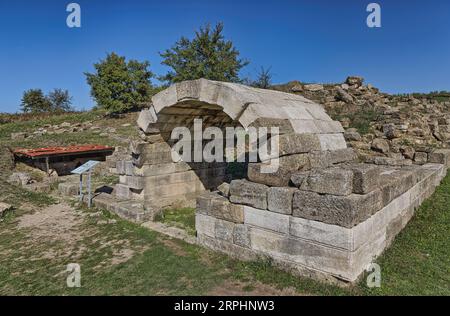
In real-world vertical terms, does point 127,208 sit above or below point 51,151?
below

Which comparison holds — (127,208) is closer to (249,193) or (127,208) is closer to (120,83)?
(249,193)

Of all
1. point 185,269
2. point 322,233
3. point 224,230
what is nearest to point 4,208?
point 185,269

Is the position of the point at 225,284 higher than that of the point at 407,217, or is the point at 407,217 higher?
the point at 407,217

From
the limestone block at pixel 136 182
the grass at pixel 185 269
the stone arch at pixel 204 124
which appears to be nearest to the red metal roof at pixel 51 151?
the stone arch at pixel 204 124

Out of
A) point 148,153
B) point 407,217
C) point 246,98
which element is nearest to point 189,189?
point 148,153

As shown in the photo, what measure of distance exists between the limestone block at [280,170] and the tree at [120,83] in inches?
990

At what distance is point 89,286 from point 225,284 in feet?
6.36

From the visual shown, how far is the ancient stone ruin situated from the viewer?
4.00 metres

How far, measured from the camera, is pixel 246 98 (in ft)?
17.3

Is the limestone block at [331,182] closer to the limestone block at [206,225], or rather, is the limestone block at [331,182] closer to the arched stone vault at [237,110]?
the arched stone vault at [237,110]

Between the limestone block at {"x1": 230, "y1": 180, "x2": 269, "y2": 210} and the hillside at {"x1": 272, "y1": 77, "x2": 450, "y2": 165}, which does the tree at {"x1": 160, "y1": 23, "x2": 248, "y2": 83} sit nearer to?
the hillside at {"x1": 272, "y1": 77, "x2": 450, "y2": 165}

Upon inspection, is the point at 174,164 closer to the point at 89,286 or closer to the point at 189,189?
the point at 189,189

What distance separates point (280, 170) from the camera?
183 inches

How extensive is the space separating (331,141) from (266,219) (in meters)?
2.55
